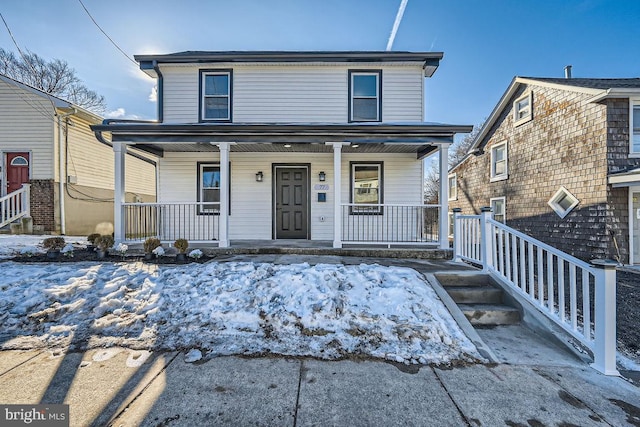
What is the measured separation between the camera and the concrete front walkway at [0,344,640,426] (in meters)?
2.09

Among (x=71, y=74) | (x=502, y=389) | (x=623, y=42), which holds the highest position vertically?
(x=71, y=74)

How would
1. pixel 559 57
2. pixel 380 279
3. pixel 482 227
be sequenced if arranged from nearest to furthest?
pixel 380 279, pixel 482 227, pixel 559 57

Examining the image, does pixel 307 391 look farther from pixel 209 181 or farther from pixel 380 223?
pixel 209 181

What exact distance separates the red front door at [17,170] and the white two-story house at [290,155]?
16.9 ft

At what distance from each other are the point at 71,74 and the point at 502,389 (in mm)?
28217

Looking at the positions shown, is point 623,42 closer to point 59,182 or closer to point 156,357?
point 156,357

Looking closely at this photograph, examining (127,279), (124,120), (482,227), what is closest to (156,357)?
(127,279)

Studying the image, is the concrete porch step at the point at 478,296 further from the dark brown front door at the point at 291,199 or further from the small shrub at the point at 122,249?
the small shrub at the point at 122,249

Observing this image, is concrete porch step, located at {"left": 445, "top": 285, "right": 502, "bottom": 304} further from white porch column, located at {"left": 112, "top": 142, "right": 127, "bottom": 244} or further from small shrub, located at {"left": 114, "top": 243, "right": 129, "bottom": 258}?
white porch column, located at {"left": 112, "top": 142, "right": 127, "bottom": 244}

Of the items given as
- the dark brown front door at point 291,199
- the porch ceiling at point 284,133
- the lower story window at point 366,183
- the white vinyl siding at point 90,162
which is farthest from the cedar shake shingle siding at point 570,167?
the white vinyl siding at point 90,162

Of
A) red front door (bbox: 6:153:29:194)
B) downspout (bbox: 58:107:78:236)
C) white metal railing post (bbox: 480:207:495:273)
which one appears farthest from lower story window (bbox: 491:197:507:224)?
red front door (bbox: 6:153:29:194)

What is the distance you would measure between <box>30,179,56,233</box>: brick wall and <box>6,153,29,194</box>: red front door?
626 millimetres

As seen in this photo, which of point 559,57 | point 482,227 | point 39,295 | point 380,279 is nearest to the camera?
A: point 39,295

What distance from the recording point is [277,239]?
26.8ft
